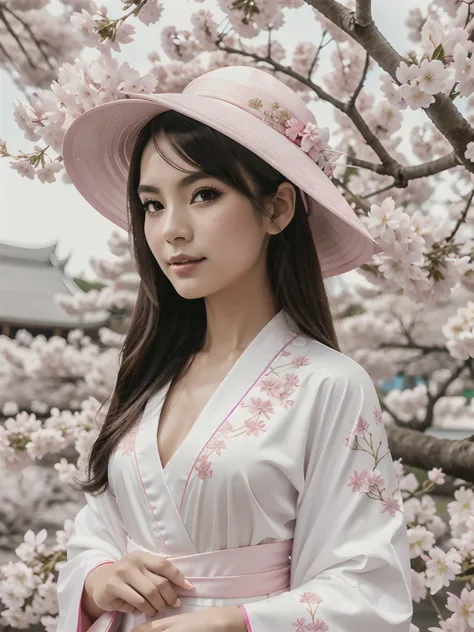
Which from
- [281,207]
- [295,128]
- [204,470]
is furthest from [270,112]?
[204,470]

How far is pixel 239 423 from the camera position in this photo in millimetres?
1121

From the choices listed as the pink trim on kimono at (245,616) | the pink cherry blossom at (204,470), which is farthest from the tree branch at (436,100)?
the pink trim on kimono at (245,616)

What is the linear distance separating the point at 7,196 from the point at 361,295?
1.38 m

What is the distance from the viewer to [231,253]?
1.16 meters


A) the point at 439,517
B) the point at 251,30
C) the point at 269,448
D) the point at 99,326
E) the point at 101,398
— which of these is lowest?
the point at 439,517

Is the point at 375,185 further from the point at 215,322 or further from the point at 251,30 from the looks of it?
the point at 215,322

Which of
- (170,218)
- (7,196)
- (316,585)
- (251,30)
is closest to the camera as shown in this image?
(316,585)

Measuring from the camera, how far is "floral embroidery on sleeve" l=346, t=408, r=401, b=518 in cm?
108

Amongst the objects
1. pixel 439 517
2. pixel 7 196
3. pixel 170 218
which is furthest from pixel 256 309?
pixel 7 196

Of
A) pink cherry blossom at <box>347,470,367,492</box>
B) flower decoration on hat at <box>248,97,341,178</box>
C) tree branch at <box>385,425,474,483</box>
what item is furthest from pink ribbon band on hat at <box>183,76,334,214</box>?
tree branch at <box>385,425,474,483</box>

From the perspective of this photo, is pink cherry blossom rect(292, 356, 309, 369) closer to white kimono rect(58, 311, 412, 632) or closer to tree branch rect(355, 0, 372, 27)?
white kimono rect(58, 311, 412, 632)

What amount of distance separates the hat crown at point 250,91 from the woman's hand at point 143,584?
77 cm

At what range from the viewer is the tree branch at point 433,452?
6.63ft

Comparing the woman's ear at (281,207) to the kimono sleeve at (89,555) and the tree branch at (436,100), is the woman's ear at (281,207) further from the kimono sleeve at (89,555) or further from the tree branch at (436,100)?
the kimono sleeve at (89,555)
